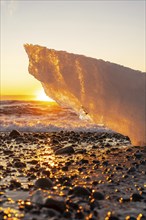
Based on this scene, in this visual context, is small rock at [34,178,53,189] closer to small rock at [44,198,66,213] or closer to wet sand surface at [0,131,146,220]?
wet sand surface at [0,131,146,220]

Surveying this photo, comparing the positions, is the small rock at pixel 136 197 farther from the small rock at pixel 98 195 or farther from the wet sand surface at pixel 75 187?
the small rock at pixel 98 195

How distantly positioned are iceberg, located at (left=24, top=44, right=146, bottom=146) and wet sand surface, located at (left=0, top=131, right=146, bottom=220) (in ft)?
3.79

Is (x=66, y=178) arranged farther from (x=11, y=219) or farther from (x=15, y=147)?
(x=15, y=147)

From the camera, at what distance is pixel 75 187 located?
6.36m

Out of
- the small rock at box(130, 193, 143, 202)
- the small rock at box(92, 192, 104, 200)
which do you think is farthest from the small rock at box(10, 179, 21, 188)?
the small rock at box(130, 193, 143, 202)

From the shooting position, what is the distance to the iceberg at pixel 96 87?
10.5 meters

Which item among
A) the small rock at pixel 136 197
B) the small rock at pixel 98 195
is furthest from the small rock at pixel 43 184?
the small rock at pixel 136 197

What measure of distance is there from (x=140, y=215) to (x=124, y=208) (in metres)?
0.46

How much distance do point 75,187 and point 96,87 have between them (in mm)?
4881

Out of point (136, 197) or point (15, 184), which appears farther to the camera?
point (15, 184)

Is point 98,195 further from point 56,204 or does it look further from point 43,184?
point 43,184

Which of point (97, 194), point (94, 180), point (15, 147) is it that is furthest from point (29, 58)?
point (97, 194)

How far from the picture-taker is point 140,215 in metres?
5.12

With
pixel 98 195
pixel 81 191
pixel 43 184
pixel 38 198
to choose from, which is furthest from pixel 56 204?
pixel 43 184
